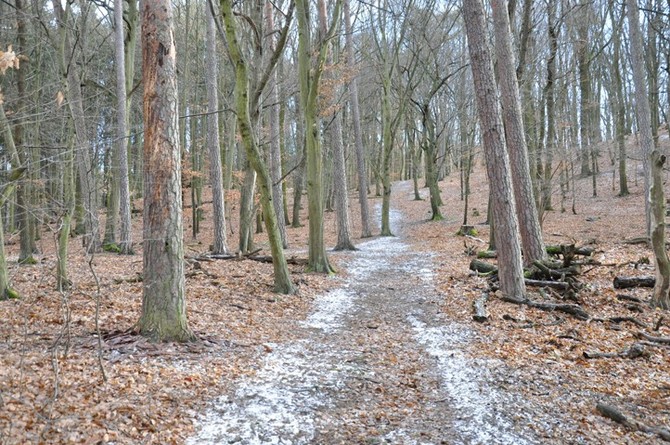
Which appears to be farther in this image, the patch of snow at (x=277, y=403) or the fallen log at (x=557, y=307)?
the fallen log at (x=557, y=307)

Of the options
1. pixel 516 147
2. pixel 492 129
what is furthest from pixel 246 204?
pixel 492 129

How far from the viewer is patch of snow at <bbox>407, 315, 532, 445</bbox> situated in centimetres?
380

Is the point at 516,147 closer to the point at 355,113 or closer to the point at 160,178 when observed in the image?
the point at 160,178

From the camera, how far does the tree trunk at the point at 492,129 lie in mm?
7699

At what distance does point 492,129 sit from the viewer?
7738 millimetres

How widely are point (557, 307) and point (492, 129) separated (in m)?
3.14

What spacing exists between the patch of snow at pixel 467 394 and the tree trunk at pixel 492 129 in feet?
6.64

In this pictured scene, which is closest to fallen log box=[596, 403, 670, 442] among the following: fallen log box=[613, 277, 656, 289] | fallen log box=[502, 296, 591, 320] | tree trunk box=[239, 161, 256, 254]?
fallen log box=[502, 296, 591, 320]

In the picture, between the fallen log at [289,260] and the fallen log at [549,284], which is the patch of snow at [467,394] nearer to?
the fallen log at [549,284]

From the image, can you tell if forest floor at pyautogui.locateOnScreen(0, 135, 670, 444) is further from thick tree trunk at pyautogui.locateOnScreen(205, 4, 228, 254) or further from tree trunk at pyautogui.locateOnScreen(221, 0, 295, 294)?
thick tree trunk at pyautogui.locateOnScreen(205, 4, 228, 254)

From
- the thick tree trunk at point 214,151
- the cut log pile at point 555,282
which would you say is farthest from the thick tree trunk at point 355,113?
the cut log pile at point 555,282

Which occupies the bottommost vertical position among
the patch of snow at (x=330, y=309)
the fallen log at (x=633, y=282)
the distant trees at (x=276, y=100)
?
the patch of snow at (x=330, y=309)

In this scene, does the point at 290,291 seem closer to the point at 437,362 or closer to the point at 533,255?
the point at 437,362

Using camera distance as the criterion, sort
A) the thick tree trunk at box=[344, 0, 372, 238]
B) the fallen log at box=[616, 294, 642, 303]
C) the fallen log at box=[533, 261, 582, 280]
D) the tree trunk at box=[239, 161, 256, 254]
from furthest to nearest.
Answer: the thick tree trunk at box=[344, 0, 372, 238], the tree trunk at box=[239, 161, 256, 254], the fallen log at box=[533, 261, 582, 280], the fallen log at box=[616, 294, 642, 303]
